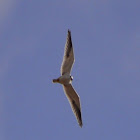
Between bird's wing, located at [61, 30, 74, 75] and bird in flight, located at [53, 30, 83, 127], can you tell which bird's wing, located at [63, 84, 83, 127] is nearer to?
bird in flight, located at [53, 30, 83, 127]

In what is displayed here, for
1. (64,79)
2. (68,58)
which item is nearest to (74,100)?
(64,79)

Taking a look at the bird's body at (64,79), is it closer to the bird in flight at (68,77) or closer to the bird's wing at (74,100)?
the bird in flight at (68,77)

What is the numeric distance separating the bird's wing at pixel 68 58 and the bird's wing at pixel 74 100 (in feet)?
3.39

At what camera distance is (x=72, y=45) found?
8369 cm

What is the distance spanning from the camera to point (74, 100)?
84312mm

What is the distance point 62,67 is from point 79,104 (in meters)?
2.65

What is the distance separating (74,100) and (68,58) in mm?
2765

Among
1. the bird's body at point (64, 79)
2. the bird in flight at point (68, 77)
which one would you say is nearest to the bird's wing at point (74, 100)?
the bird in flight at point (68, 77)

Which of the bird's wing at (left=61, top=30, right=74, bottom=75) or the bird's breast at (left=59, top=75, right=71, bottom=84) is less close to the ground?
the bird's wing at (left=61, top=30, right=74, bottom=75)

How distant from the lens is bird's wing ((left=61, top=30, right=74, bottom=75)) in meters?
83.7

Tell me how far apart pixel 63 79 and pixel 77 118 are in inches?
104

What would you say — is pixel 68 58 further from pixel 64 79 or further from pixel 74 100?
pixel 74 100

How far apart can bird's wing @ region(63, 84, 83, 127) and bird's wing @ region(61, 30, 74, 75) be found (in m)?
1.03

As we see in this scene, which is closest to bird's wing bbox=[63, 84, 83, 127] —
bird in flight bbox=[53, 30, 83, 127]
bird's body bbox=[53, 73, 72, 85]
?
bird in flight bbox=[53, 30, 83, 127]
